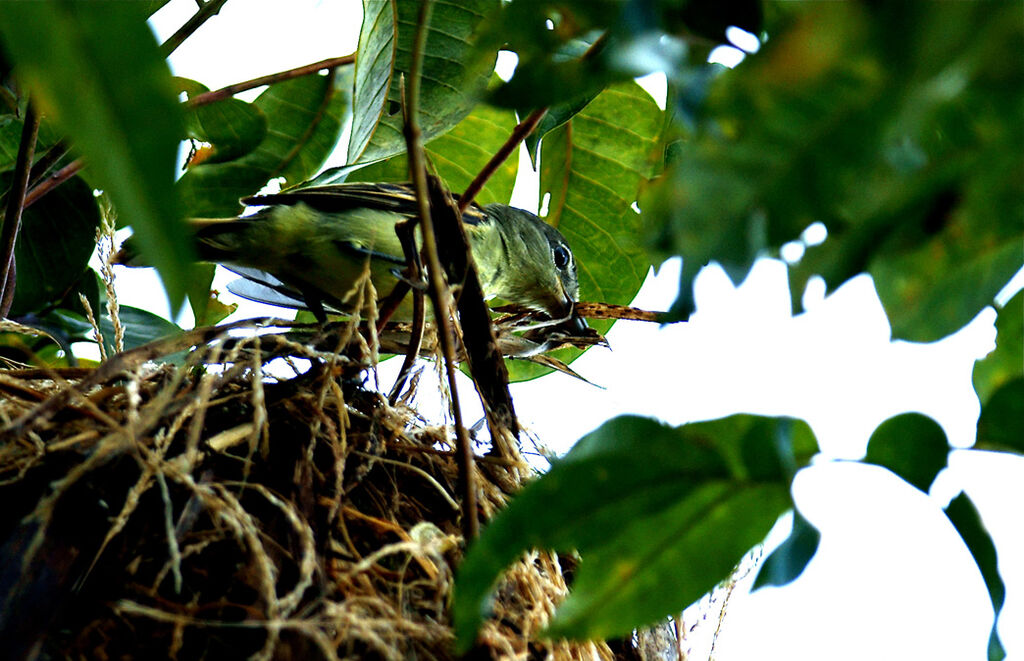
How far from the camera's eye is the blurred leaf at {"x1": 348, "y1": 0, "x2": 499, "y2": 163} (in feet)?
6.12

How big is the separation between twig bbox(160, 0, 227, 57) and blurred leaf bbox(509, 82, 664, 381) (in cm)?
95

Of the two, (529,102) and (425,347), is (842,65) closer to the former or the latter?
(529,102)

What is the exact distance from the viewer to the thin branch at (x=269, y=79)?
91.9 inches

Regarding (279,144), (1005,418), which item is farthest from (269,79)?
(1005,418)

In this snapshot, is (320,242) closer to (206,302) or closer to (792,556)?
(206,302)

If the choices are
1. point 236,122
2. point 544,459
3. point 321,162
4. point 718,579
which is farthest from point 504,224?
point 718,579

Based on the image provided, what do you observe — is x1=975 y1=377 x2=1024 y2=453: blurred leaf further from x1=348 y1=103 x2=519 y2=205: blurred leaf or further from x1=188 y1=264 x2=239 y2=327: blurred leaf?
x1=188 y1=264 x2=239 y2=327: blurred leaf

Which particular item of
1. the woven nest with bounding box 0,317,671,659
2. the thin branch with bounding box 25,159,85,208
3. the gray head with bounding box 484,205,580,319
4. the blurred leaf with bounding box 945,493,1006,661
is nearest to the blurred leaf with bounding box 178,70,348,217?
the thin branch with bounding box 25,159,85,208

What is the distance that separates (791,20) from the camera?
0.66 m

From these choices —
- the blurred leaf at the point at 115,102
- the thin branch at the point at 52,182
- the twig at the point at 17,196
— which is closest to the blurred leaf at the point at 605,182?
the thin branch at the point at 52,182

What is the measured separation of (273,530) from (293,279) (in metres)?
1.60

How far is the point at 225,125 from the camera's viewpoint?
2.60 meters

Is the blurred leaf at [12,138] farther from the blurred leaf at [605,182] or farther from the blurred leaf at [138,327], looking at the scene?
the blurred leaf at [605,182]

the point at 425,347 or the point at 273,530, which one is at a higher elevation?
the point at 425,347
